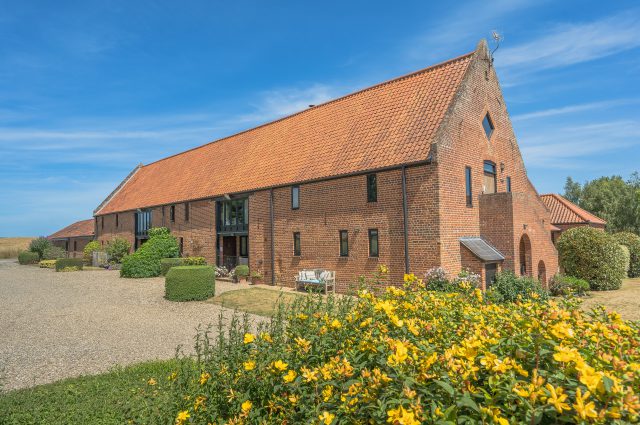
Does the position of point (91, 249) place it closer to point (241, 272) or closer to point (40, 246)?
point (40, 246)

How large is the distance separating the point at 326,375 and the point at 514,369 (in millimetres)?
1410

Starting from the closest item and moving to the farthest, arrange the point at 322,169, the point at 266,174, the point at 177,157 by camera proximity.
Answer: the point at 322,169 < the point at 266,174 < the point at 177,157

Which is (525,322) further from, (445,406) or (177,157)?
(177,157)

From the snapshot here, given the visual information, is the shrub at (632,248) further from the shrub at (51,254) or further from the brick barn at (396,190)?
the shrub at (51,254)

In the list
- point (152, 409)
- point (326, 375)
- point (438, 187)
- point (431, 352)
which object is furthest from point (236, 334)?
point (438, 187)

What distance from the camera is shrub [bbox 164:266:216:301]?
1688 cm

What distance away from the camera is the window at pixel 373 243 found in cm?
1711

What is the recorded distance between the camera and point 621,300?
18.0m

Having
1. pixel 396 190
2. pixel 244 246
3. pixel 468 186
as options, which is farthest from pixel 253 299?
pixel 468 186

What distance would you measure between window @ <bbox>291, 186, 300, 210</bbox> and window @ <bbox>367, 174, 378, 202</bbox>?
172 inches

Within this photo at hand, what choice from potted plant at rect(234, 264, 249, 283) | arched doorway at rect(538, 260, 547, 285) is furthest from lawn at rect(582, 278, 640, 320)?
potted plant at rect(234, 264, 249, 283)

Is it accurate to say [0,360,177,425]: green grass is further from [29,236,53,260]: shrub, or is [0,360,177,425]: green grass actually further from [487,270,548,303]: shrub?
[29,236,53,260]: shrub

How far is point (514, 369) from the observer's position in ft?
9.03

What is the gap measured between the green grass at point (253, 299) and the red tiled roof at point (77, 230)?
3873 cm
